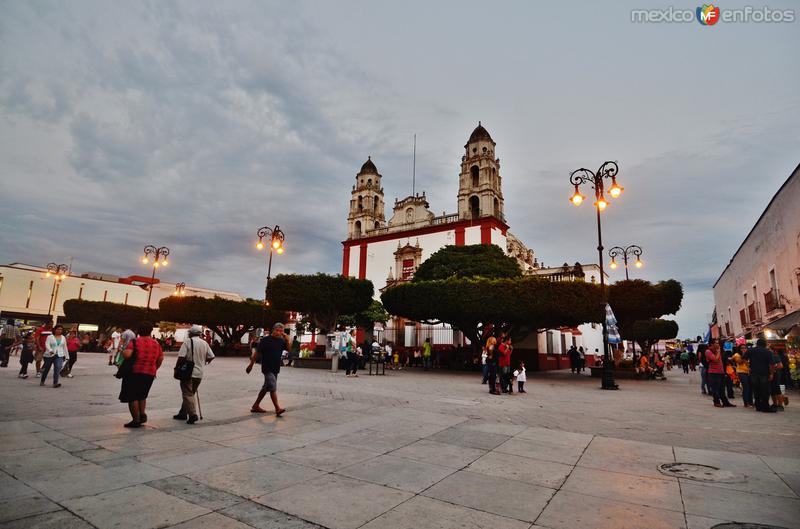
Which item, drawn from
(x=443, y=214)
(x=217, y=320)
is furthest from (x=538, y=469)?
(x=443, y=214)

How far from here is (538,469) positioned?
4203 mm

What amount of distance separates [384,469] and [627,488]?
229 centimetres

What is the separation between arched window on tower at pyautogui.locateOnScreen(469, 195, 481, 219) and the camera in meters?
41.8

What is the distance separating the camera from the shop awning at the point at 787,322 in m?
13.6

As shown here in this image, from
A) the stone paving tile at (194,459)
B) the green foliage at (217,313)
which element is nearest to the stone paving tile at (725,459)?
the stone paving tile at (194,459)

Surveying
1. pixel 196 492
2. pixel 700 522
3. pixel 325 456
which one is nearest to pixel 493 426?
pixel 325 456

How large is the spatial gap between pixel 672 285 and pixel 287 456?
76.6ft

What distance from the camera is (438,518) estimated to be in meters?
2.97

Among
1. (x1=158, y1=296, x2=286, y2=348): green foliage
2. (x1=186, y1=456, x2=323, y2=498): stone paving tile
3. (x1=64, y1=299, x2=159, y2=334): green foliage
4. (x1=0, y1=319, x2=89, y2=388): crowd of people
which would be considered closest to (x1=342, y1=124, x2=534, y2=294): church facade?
(x1=158, y1=296, x2=286, y2=348): green foliage

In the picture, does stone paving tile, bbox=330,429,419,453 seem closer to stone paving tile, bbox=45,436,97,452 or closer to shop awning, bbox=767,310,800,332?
→ stone paving tile, bbox=45,436,97,452

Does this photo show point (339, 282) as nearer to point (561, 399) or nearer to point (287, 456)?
point (561, 399)

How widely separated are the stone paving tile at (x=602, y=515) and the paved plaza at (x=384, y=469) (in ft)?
0.05

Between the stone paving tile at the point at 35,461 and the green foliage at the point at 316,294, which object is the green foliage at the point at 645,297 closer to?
the green foliage at the point at 316,294

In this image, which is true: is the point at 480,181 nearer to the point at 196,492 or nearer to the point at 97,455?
the point at 97,455
